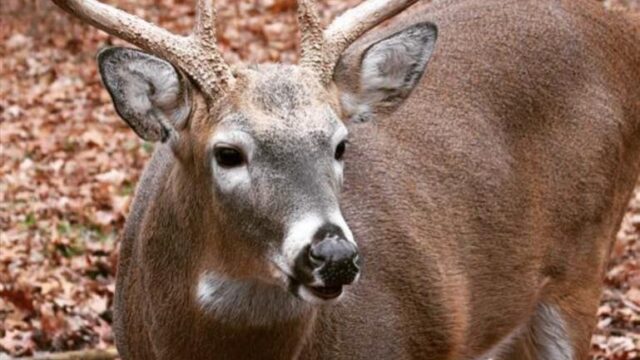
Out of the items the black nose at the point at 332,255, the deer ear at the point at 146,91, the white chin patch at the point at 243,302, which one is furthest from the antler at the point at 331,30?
the black nose at the point at 332,255

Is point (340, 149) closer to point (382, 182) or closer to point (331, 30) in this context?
point (331, 30)

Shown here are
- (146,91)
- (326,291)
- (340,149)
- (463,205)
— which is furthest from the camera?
(463,205)

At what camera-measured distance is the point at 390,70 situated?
19.0ft

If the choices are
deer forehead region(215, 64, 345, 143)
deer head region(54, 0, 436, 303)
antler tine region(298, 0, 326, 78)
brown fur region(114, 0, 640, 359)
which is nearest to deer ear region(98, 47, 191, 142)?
deer head region(54, 0, 436, 303)

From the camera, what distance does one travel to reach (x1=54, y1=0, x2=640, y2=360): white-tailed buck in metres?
5.12

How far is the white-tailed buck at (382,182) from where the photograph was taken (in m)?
5.12

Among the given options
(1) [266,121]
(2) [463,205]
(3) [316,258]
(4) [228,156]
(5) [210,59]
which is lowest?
(2) [463,205]

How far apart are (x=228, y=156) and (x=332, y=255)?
2.20 ft

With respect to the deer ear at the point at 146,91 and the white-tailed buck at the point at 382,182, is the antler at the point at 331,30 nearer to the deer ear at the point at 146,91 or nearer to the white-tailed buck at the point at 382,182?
the white-tailed buck at the point at 382,182

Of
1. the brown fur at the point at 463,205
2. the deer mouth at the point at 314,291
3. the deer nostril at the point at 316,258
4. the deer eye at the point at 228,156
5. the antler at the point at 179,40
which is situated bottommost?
the brown fur at the point at 463,205

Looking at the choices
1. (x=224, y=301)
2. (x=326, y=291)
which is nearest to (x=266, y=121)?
(x=326, y=291)

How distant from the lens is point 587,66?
7125 millimetres

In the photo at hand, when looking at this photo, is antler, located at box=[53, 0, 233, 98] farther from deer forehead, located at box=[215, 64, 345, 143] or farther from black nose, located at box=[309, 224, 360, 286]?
black nose, located at box=[309, 224, 360, 286]

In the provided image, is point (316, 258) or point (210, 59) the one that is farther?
point (210, 59)
